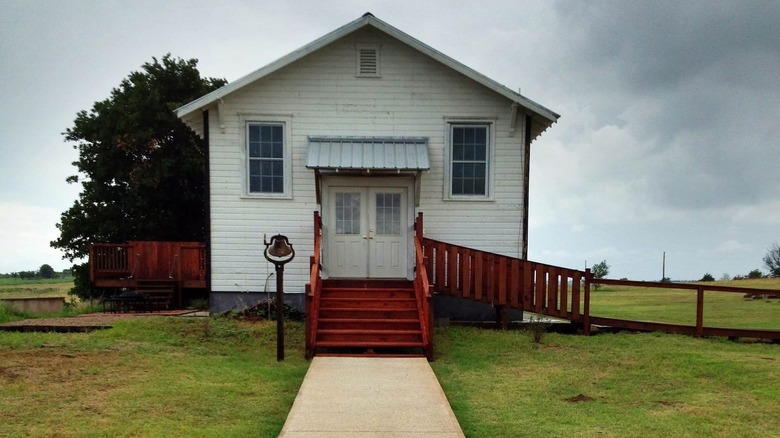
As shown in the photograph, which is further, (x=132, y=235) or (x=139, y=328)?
(x=132, y=235)

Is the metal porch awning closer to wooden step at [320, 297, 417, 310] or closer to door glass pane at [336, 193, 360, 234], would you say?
door glass pane at [336, 193, 360, 234]

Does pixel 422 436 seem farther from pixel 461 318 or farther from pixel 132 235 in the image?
pixel 132 235

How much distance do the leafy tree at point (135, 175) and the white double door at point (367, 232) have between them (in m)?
13.3

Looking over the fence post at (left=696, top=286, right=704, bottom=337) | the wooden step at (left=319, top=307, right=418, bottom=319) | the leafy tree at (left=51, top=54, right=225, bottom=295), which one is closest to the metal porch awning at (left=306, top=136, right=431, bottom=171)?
the wooden step at (left=319, top=307, right=418, bottom=319)

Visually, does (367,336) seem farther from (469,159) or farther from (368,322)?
(469,159)

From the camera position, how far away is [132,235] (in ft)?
77.6

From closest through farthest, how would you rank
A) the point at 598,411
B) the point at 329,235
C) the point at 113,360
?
the point at 598,411
the point at 113,360
the point at 329,235

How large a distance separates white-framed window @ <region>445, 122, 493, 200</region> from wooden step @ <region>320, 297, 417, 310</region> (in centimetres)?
339

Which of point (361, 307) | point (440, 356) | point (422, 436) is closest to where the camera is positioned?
point (422, 436)

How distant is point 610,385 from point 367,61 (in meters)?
8.93

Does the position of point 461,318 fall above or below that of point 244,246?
below

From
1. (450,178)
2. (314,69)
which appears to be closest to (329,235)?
(450,178)

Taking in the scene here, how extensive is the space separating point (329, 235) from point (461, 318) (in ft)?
12.6

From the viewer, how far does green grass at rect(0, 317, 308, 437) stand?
5434 mm
